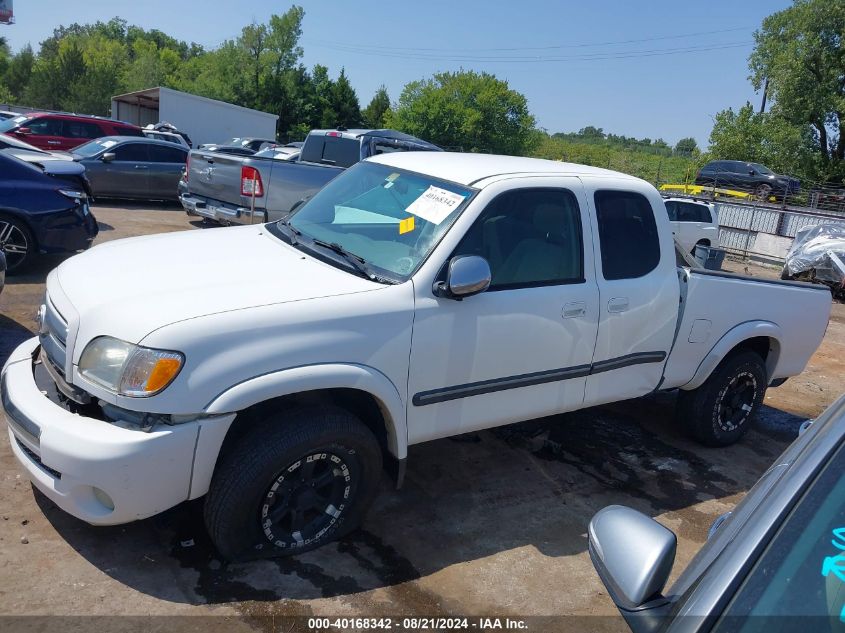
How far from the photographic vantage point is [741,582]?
1443mm

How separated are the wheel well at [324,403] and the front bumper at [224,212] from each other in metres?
6.70

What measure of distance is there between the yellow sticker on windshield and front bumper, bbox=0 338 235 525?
143 centimetres

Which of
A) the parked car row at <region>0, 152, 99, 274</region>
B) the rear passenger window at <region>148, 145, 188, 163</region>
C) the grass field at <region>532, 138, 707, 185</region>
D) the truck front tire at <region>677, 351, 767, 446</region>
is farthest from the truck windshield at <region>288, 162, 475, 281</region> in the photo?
the grass field at <region>532, 138, 707, 185</region>

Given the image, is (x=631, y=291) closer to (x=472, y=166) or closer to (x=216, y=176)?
(x=472, y=166)

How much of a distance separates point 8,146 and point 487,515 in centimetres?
823

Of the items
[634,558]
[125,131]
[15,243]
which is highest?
[125,131]

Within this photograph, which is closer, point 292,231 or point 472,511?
point 472,511

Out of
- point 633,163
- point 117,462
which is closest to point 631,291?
point 117,462

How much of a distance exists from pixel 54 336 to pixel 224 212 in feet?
23.6

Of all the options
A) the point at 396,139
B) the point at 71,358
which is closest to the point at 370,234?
the point at 71,358

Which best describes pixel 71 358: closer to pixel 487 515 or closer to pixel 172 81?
pixel 487 515

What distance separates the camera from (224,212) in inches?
404

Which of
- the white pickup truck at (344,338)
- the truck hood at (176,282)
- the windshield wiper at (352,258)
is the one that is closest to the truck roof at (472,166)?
the white pickup truck at (344,338)

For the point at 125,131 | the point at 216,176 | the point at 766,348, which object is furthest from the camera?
the point at 125,131
